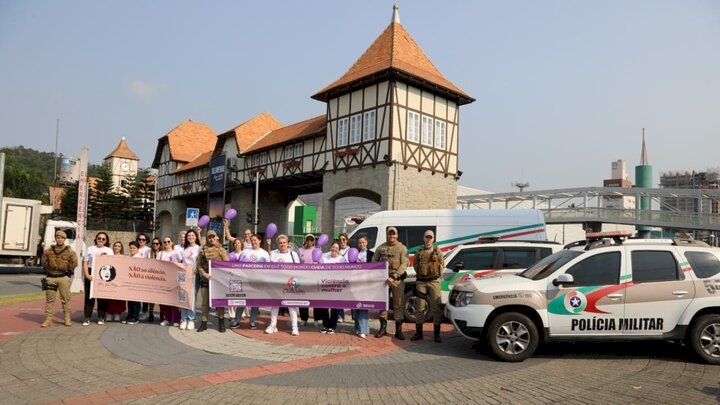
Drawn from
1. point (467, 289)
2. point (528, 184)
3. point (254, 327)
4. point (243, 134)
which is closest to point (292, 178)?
point (243, 134)

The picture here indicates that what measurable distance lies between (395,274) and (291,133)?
2626 centimetres

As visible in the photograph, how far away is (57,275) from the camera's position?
9.23 m

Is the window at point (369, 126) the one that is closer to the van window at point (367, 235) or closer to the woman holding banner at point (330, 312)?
the van window at point (367, 235)

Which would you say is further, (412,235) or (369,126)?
(369,126)

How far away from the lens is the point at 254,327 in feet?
30.6

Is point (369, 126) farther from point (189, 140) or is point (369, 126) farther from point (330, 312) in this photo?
point (189, 140)

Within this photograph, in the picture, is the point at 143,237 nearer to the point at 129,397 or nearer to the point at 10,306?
the point at 10,306

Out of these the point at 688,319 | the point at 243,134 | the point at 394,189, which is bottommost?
the point at 688,319

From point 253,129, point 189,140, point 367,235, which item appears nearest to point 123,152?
point 189,140

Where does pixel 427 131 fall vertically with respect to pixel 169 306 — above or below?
above

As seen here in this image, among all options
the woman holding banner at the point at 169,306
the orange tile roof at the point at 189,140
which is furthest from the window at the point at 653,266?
the orange tile roof at the point at 189,140

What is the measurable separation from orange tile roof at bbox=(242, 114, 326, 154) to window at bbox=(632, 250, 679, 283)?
934 inches

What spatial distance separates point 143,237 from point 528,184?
66.6 meters

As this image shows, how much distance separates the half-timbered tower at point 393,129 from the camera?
82.8 ft
